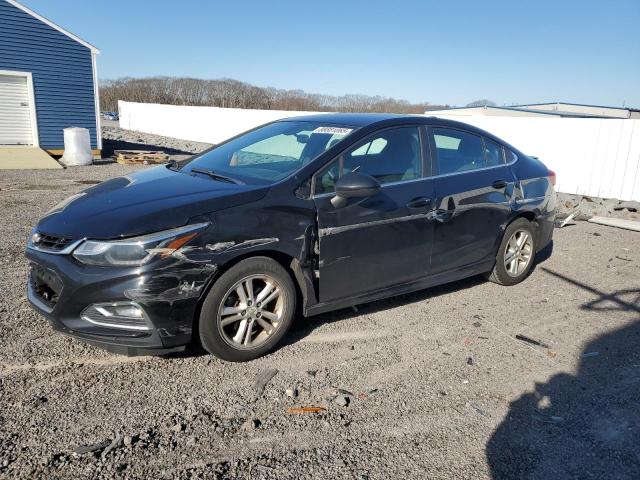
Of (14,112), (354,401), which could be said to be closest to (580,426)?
(354,401)

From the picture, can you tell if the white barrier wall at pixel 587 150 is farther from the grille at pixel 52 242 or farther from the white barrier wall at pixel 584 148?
the grille at pixel 52 242

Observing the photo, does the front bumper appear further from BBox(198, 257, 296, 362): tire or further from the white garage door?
the white garage door

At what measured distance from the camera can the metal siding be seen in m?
15.7

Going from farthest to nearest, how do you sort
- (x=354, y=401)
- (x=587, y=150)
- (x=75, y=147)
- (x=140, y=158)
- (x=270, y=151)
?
(x=140, y=158) → (x=75, y=147) → (x=587, y=150) → (x=270, y=151) → (x=354, y=401)

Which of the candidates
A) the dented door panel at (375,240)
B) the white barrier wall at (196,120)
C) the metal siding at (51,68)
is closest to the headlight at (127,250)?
the dented door panel at (375,240)

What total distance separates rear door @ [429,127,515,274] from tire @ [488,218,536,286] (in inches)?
7.1

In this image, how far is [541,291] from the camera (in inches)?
219

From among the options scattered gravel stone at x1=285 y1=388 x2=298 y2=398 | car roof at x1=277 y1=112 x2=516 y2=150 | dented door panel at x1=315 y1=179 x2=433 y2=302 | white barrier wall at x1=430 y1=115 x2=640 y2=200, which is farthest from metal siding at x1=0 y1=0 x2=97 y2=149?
scattered gravel stone at x1=285 y1=388 x2=298 y2=398

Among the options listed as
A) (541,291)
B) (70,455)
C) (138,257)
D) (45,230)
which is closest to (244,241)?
(138,257)

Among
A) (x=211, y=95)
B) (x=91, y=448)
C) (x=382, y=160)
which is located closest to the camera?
(x=91, y=448)

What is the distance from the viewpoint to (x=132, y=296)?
314 cm

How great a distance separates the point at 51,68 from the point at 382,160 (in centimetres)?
1623

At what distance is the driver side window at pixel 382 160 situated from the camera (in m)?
3.96

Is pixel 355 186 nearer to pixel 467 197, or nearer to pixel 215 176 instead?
pixel 215 176
